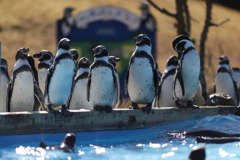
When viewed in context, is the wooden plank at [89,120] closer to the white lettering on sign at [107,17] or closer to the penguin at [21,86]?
the penguin at [21,86]

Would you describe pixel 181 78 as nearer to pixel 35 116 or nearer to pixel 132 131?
pixel 132 131

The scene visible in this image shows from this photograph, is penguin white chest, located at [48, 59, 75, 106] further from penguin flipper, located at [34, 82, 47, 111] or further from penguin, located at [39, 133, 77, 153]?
penguin, located at [39, 133, 77, 153]

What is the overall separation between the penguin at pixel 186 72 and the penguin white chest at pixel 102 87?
3.23ft

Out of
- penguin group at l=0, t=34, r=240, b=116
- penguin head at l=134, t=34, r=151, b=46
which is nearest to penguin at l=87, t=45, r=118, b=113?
penguin group at l=0, t=34, r=240, b=116

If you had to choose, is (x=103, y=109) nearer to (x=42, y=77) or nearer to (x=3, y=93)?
(x=3, y=93)

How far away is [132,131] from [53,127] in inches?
39.7

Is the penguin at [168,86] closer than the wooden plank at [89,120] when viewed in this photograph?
No

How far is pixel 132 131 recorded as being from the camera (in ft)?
21.4

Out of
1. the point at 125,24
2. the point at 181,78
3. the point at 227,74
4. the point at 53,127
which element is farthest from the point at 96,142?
the point at 125,24

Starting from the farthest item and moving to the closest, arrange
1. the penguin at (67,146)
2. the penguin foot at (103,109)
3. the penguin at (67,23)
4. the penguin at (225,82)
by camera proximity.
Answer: the penguin at (67,23) < the penguin at (225,82) < the penguin foot at (103,109) < the penguin at (67,146)

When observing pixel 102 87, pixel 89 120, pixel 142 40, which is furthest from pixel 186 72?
pixel 89 120

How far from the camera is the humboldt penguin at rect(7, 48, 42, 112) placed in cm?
671

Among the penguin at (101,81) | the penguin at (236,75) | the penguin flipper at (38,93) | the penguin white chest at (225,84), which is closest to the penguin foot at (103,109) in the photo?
the penguin at (101,81)

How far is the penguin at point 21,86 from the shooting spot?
671 cm
